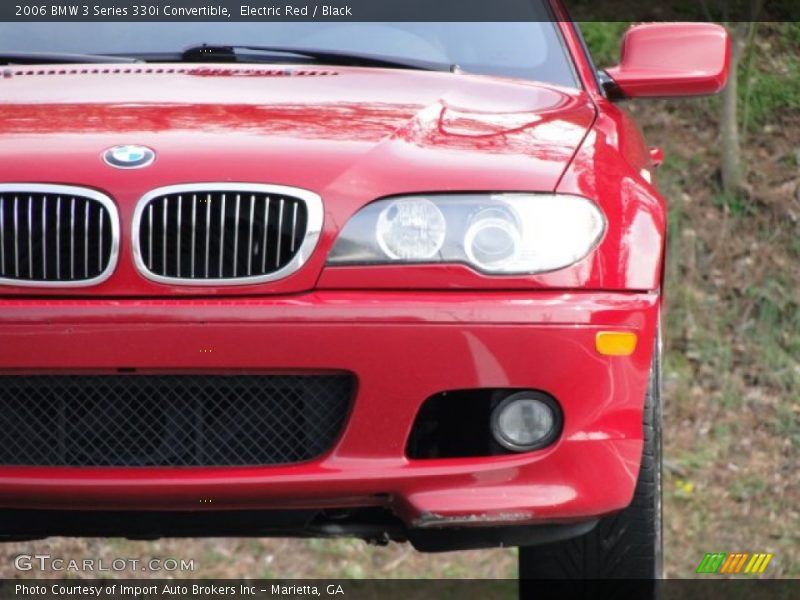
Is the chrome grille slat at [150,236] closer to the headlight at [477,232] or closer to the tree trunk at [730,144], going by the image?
the headlight at [477,232]

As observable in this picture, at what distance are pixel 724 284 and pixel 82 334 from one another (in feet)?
18.8

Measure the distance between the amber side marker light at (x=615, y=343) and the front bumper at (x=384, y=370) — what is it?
0.04 feet

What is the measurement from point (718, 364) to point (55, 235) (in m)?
5.10

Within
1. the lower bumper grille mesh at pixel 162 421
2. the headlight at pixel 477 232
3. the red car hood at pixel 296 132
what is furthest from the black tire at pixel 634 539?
the lower bumper grille mesh at pixel 162 421

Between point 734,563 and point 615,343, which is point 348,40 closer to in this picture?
point 615,343

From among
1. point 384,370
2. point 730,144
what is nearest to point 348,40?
point 384,370

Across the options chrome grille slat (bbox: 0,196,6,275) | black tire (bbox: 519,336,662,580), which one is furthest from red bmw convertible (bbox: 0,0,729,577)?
black tire (bbox: 519,336,662,580)

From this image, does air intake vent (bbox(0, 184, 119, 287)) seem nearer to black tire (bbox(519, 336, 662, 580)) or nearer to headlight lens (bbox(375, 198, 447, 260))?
headlight lens (bbox(375, 198, 447, 260))

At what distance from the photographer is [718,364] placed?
743 centimetres

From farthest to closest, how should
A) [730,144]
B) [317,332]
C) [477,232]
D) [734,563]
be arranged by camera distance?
[730,144] → [734,563] → [477,232] → [317,332]

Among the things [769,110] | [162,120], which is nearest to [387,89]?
[162,120]

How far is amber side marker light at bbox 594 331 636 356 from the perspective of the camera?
2.87 metres

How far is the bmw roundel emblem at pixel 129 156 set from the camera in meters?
2.91

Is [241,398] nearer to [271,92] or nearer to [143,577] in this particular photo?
[271,92]
